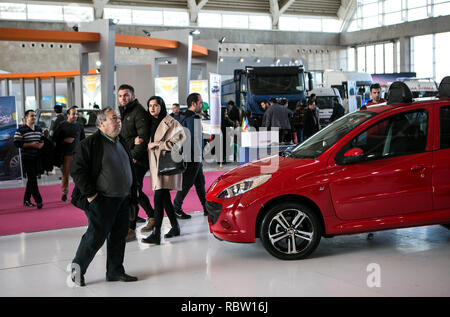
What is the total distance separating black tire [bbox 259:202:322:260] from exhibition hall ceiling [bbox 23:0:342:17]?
3173 centimetres

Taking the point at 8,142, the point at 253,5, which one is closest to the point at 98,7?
the point at 253,5

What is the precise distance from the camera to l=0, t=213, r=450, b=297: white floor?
4770mm

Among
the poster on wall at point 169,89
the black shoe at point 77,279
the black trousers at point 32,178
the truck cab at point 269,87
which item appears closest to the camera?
the black shoe at point 77,279

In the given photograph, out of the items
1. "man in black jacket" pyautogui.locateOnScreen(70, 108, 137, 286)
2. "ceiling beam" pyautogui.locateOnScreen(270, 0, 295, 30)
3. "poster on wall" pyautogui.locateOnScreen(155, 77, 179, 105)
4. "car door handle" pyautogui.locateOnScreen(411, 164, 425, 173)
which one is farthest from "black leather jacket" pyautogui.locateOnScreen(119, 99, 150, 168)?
"ceiling beam" pyautogui.locateOnScreen(270, 0, 295, 30)

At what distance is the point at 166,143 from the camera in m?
6.43

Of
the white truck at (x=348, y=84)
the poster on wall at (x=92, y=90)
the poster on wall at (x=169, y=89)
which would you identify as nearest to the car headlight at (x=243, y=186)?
the poster on wall at (x=92, y=90)

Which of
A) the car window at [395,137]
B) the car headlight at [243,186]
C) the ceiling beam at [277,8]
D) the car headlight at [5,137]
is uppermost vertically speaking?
the ceiling beam at [277,8]

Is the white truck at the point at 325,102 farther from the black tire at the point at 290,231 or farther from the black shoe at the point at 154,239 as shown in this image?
the black tire at the point at 290,231

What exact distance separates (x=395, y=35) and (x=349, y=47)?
5.08 m

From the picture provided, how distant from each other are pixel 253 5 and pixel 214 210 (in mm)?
35822

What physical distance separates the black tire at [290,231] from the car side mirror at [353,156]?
60cm

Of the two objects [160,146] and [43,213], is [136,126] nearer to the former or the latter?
[160,146]

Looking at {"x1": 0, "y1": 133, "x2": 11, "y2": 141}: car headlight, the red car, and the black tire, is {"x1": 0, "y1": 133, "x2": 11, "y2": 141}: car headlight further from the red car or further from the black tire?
the black tire

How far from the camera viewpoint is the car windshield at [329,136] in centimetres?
582
